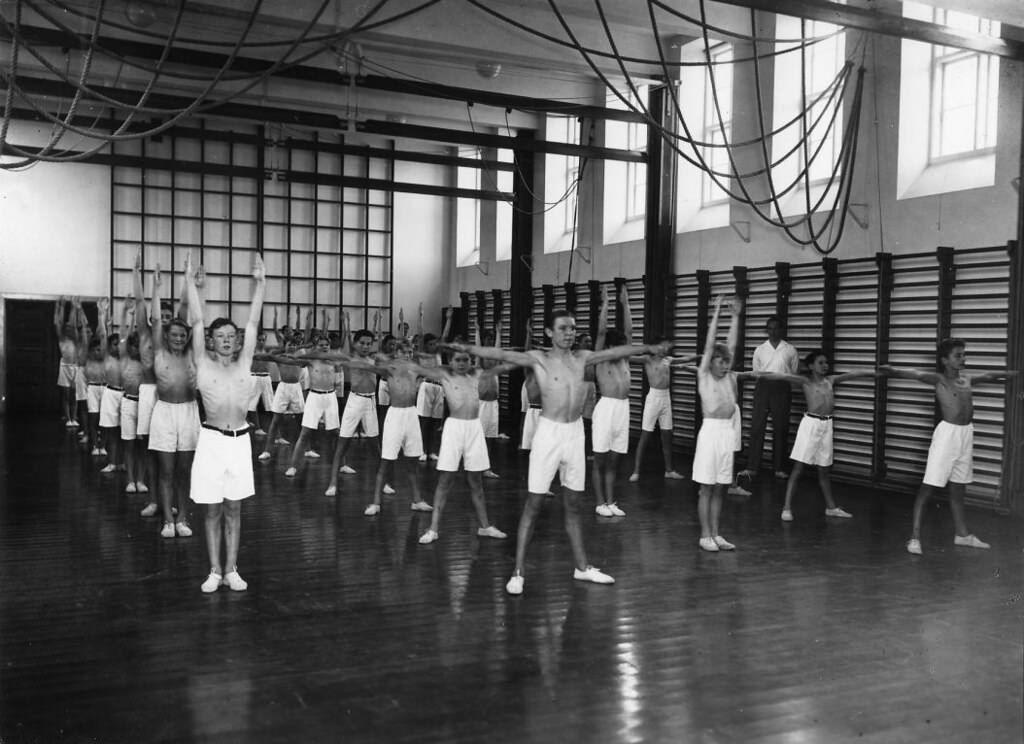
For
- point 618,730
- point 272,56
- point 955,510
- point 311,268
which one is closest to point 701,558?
point 955,510

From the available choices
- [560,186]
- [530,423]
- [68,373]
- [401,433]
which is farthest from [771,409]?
[68,373]

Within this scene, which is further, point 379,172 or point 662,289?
point 379,172

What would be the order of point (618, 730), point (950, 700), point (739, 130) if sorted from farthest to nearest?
point (739, 130)
point (950, 700)
point (618, 730)

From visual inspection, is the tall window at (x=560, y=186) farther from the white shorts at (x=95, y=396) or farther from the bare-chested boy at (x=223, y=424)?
the bare-chested boy at (x=223, y=424)

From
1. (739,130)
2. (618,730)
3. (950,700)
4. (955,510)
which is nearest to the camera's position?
(618,730)

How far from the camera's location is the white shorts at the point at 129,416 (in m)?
9.02

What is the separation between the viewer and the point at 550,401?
19.5 ft

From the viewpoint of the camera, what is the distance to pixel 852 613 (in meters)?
5.51

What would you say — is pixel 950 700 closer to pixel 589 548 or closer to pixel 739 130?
pixel 589 548

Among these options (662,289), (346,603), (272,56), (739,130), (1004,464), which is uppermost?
(272,56)

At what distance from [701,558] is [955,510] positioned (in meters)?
2.23

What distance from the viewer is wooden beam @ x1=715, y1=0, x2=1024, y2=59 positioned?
22.6ft

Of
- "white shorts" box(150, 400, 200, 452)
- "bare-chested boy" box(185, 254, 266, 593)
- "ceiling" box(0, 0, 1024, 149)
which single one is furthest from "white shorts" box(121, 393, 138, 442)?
"bare-chested boy" box(185, 254, 266, 593)

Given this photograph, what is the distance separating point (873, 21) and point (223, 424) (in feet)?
19.1
